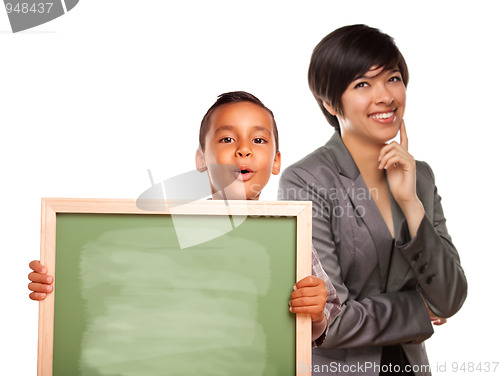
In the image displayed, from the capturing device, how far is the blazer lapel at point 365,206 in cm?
180

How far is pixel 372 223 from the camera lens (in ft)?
5.96

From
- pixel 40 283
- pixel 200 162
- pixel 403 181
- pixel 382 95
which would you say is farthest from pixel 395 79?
pixel 40 283

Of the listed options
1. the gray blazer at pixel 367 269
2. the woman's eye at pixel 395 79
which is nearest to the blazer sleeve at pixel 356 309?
the gray blazer at pixel 367 269

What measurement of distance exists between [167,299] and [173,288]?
0.08 feet

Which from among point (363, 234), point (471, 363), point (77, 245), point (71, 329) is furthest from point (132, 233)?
point (471, 363)

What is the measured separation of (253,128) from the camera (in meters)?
1.55

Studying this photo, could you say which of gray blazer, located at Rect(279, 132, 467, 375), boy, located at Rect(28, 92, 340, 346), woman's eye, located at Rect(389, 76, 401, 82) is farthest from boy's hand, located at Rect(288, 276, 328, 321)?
woman's eye, located at Rect(389, 76, 401, 82)

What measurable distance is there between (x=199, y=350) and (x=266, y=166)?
0.51m

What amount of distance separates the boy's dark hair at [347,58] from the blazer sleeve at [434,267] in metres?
0.46

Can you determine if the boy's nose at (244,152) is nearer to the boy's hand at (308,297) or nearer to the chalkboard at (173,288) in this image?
the chalkboard at (173,288)

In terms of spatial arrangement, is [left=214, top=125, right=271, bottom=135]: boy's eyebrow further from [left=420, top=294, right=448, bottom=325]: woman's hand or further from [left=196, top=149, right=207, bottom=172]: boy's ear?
[left=420, top=294, right=448, bottom=325]: woman's hand

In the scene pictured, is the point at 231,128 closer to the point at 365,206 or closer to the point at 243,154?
the point at 243,154

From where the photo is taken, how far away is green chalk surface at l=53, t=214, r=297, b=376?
122 centimetres

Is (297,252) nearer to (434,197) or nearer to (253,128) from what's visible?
(253,128)
